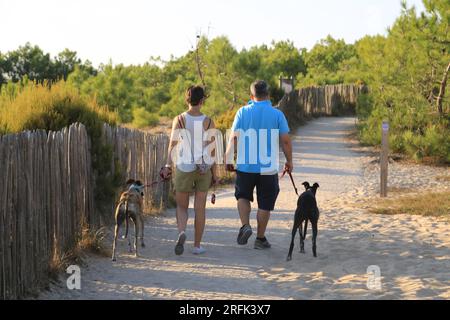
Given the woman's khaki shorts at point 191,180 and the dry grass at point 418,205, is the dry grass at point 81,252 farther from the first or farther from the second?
the dry grass at point 418,205

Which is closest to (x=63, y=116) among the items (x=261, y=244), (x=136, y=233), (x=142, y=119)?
(x=136, y=233)

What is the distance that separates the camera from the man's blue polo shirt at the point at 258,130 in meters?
7.14

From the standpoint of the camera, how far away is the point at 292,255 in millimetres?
7309

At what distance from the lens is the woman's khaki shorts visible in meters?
6.88

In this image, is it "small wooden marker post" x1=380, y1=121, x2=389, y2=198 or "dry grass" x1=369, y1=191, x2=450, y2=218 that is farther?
"small wooden marker post" x1=380, y1=121, x2=389, y2=198

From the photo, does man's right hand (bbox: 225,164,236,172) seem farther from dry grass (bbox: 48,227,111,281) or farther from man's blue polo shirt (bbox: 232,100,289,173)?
dry grass (bbox: 48,227,111,281)

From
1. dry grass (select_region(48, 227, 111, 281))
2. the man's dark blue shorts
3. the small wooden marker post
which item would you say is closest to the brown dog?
dry grass (select_region(48, 227, 111, 281))

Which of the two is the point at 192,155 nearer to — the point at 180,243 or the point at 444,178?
the point at 180,243

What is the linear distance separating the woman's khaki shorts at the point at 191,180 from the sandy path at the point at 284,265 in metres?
0.75

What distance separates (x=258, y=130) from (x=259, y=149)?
0.21m

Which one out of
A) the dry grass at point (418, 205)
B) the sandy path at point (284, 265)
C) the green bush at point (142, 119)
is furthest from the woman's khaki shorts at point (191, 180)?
the green bush at point (142, 119)

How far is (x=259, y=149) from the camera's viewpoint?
23.4 feet

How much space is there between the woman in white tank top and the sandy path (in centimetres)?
60
